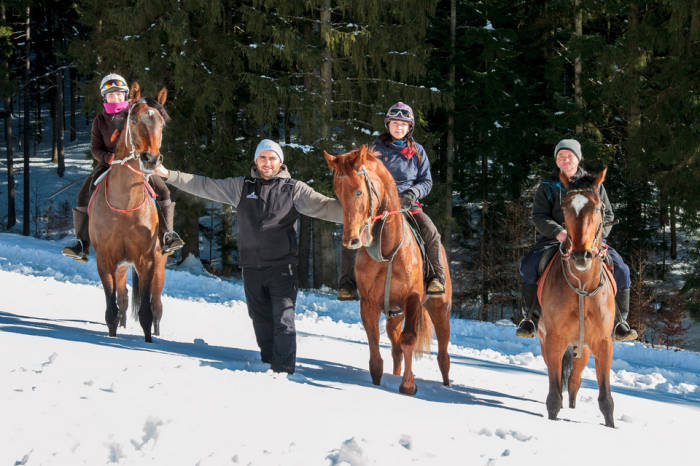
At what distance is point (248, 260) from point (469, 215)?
23410mm

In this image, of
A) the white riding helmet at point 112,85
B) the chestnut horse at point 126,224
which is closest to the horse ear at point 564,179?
the chestnut horse at point 126,224

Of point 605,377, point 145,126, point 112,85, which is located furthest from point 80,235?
point 605,377

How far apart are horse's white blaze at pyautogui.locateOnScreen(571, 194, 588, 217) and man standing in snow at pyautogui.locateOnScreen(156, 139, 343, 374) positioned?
89.1 inches

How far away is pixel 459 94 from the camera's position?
2641 cm

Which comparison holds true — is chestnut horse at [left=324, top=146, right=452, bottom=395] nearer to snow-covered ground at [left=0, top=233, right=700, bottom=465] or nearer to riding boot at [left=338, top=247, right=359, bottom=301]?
riding boot at [left=338, top=247, right=359, bottom=301]

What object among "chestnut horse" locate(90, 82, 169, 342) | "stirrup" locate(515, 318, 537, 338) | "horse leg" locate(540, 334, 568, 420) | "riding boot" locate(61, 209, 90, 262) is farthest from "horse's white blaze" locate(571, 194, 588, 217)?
"riding boot" locate(61, 209, 90, 262)

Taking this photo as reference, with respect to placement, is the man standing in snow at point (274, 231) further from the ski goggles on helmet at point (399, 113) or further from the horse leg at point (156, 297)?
the horse leg at point (156, 297)

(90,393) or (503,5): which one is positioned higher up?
(503,5)

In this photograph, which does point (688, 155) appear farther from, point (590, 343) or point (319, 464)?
point (319, 464)

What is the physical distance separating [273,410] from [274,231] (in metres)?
2.21

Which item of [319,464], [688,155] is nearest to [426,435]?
[319,464]

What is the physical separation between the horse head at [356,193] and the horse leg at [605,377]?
7.86ft

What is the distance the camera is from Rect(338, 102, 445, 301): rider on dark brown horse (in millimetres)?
6805

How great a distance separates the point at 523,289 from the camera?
6934 millimetres
